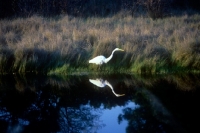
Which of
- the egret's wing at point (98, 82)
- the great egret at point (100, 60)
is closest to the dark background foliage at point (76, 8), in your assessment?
the great egret at point (100, 60)

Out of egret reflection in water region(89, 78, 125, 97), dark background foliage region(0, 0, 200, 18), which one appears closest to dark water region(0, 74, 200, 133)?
egret reflection in water region(89, 78, 125, 97)

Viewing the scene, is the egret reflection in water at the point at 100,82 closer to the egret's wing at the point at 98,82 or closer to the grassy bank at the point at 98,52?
the egret's wing at the point at 98,82

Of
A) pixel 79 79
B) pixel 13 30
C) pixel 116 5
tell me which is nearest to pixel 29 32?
pixel 13 30

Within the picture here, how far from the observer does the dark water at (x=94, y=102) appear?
6809 mm

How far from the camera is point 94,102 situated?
830 cm

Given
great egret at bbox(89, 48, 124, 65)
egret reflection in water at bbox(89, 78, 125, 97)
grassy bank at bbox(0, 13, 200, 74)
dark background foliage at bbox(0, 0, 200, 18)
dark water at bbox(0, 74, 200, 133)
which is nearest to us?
dark water at bbox(0, 74, 200, 133)

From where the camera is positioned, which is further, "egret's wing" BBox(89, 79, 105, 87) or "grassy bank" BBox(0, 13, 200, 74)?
"grassy bank" BBox(0, 13, 200, 74)

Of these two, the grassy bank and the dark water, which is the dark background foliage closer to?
the grassy bank

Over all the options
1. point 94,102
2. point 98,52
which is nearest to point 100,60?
point 98,52

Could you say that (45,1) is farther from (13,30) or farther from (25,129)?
(25,129)

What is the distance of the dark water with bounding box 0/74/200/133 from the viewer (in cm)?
681

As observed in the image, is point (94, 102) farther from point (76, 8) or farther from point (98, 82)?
point (76, 8)

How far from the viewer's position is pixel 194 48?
1169cm

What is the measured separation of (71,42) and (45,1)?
9.11m
